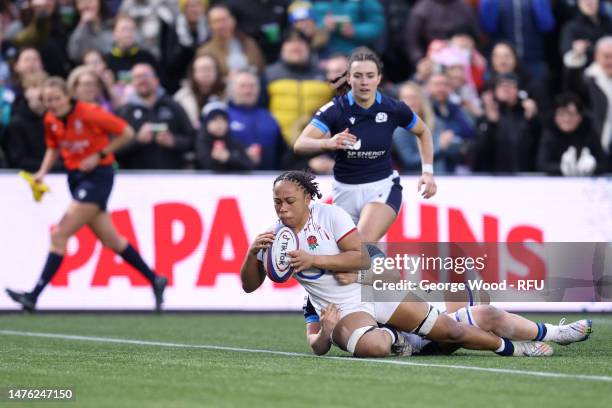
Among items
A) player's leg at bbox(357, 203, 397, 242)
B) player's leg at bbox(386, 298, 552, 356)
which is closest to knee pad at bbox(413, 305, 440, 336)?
player's leg at bbox(386, 298, 552, 356)

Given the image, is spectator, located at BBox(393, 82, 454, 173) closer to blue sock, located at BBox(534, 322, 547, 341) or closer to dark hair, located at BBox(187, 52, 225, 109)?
dark hair, located at BBox(187, 52, 225, 109)

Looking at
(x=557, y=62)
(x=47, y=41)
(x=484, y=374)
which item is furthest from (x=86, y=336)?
(x=557, y=62)

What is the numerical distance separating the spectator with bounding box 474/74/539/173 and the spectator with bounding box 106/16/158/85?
4.34 metres

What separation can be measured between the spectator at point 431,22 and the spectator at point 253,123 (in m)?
2.78

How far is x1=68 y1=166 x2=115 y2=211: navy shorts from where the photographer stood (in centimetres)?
1409

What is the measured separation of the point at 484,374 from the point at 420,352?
60.9 inches

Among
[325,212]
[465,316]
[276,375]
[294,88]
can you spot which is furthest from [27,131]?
[276,375]

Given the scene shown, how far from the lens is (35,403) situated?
275 inches

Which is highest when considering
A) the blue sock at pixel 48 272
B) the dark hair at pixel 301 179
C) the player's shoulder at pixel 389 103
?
the player's shoulder at pixel 389 103

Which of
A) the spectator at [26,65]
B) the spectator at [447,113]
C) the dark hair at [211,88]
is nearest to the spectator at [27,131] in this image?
the spectator at [26,65]

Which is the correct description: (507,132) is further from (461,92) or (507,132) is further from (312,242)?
(312,242)

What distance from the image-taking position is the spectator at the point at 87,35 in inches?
663

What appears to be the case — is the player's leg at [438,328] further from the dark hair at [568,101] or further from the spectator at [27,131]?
the dark hair at [568,101]

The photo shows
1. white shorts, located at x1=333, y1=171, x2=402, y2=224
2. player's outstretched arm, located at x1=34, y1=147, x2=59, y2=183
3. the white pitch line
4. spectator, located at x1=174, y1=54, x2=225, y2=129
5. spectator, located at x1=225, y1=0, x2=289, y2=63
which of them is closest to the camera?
the white pitch line
